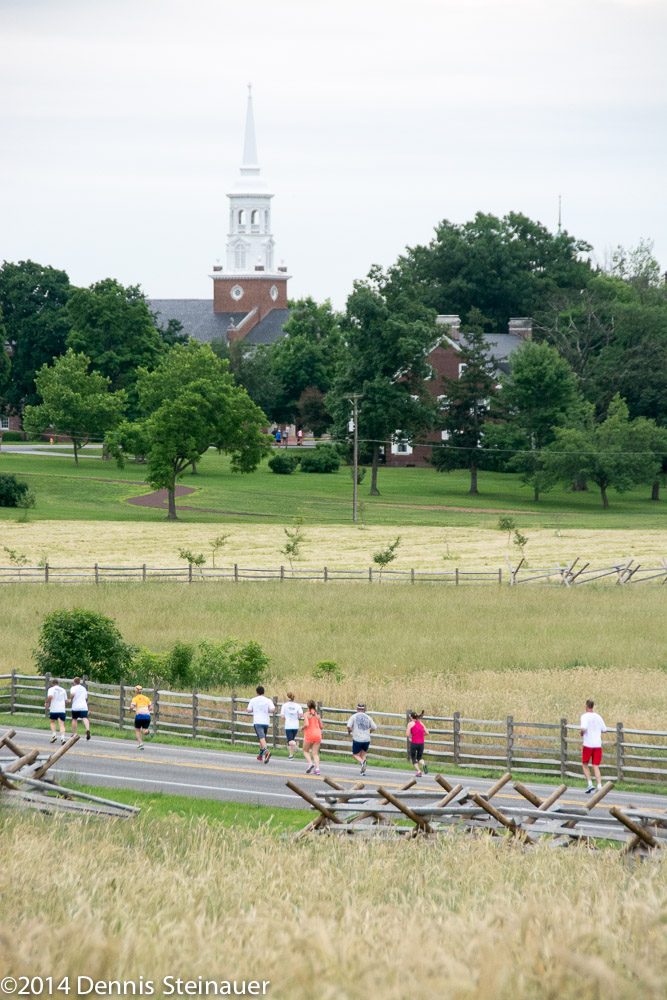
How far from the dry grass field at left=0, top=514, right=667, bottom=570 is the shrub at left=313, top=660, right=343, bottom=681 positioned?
25799mm

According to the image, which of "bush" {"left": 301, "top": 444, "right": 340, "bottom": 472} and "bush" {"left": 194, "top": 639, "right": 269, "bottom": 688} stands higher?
"bush" {"left": 301, "top": 444, "right": 340, "bottom": 472}

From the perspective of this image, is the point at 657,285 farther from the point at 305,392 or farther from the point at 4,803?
the point at 4,803

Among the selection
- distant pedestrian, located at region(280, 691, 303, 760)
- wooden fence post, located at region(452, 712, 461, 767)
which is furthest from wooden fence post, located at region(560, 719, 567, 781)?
distant pedestrian, located at region(280, 691, 303, 760)

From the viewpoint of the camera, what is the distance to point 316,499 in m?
86.6

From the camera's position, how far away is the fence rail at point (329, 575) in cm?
5034

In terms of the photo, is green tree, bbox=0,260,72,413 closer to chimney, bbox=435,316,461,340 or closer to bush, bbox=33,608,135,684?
chimney, bbox=435,316,461,340

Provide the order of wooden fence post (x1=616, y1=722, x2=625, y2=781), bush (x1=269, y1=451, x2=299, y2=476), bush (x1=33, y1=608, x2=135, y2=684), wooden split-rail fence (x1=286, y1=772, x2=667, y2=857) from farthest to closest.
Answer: bush (x1=269, y1=451, x2=299, y2=476)
bush (x1=33, y1=608, x2=135, y2=684)
wooden fence post (x1=616, y1=722, x2=625, y2=781)
wooden split-rail fence (x1=286, y1=772, x2=667, y2=857)

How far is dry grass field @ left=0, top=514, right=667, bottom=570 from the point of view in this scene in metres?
58.6

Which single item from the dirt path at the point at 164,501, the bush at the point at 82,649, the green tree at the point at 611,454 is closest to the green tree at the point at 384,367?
the green tree at the point at 611,454

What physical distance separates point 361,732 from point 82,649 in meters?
10.0

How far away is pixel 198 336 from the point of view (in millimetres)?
144875

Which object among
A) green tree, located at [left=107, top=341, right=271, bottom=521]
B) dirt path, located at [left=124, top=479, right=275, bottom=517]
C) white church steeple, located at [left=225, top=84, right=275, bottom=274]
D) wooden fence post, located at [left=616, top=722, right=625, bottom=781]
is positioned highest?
white church steeple, located at [left=225, top=84, right=275, bottom=274]

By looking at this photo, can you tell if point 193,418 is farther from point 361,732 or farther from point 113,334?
point 361,732

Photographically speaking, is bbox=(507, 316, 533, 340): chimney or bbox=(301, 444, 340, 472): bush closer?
bbox=(301, 444, 340, 472): bush
